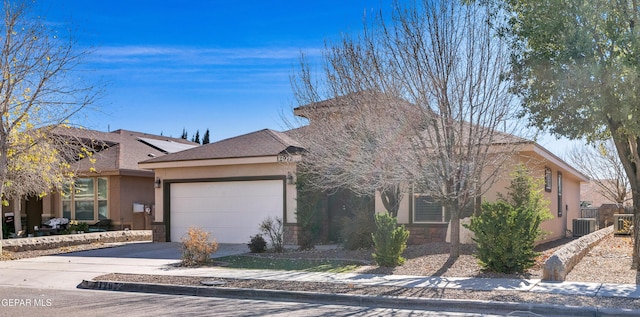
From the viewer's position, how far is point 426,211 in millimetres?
17000

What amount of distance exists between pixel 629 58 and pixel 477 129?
3.18 meters

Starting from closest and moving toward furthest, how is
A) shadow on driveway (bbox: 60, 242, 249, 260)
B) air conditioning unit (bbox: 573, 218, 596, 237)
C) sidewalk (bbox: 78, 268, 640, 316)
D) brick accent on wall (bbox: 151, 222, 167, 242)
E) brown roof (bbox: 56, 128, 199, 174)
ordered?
sidewalk (bbox: 78, 268, 640, 316) → shadow on driveway (bbox: 60, 242, 249, 260) → brick accent on wall (bbox: 151, 222, 167, 242) → air conditioning unit (bbox: 573, 218, 596, 237) → brown roof (bbox: 56, 128, 199, 174)

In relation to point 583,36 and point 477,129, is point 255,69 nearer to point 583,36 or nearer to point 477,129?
point 477,129

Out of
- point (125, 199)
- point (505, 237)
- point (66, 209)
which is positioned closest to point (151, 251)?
point (125, 199)

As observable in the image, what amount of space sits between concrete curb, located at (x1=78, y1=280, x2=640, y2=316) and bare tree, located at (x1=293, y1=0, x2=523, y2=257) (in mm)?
3846

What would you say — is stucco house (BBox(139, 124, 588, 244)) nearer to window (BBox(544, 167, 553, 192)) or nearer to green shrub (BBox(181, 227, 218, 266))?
window (BBox(544, 167, 553, 192))

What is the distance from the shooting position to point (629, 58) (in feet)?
32.4

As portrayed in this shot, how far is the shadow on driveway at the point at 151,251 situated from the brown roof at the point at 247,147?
2895mm

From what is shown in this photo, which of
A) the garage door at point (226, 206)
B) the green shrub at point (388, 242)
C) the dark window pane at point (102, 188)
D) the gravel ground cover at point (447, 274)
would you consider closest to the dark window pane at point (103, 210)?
the dark window pane at point (102, 188)

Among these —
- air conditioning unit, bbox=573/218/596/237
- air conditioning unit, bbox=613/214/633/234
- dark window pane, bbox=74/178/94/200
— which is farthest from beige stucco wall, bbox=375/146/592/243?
dark window pane, bbox=74/178/94/200

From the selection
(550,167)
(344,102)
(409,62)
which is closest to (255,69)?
(344,102)

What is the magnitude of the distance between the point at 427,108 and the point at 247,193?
8.41 m

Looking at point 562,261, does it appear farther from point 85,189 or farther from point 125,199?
point 85,189

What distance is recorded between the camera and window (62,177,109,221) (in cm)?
2375
